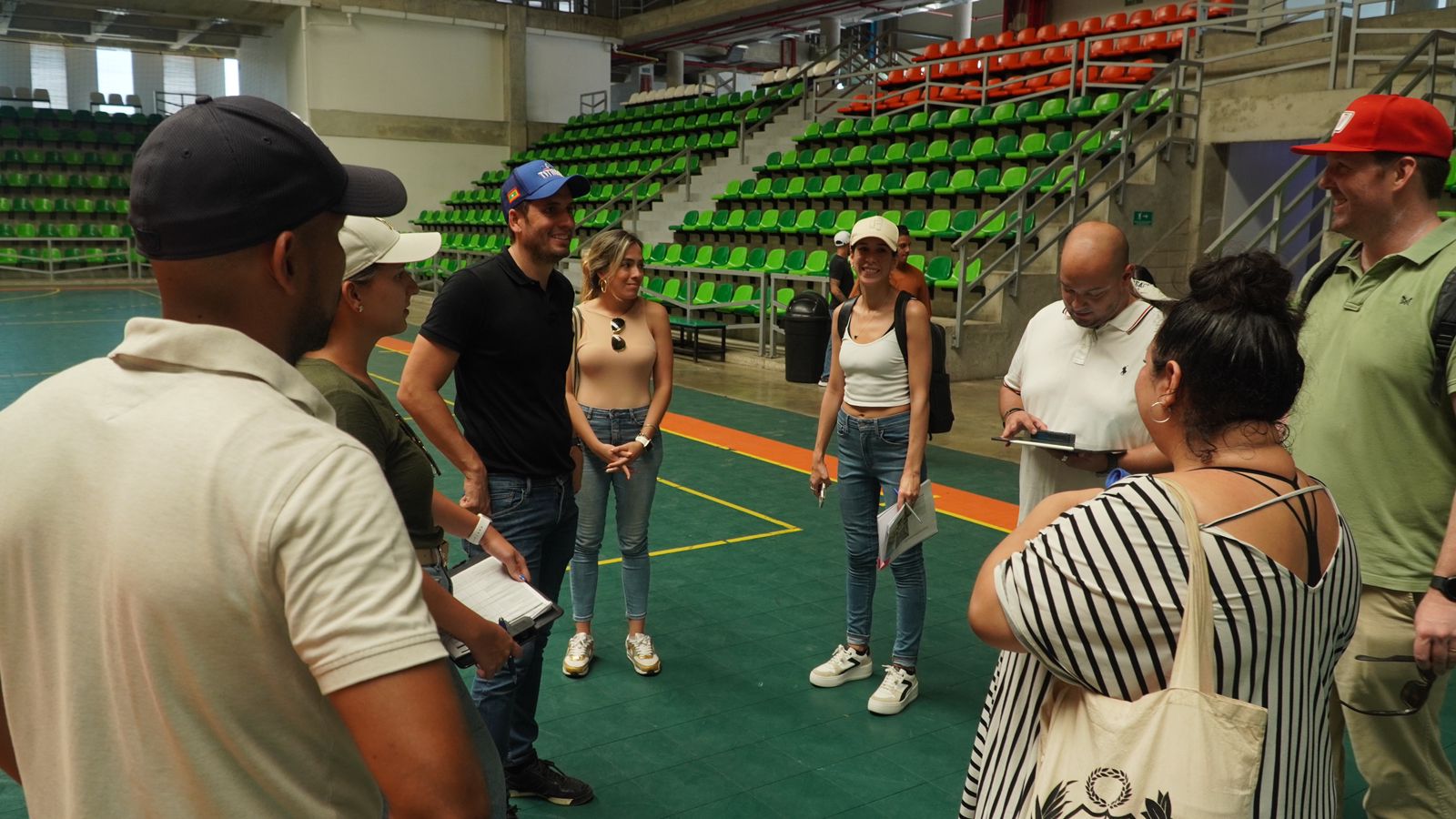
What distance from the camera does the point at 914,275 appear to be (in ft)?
22.3

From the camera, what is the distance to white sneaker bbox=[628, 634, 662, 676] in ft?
13.5

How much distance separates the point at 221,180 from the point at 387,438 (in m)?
1.16

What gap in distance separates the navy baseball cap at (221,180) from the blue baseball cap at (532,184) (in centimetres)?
203

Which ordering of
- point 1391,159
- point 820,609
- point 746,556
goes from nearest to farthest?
point 1391,159, point 820,609, point 746,556

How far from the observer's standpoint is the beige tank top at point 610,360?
407 cm

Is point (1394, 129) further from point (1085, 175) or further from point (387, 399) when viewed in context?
point (1085, 175)

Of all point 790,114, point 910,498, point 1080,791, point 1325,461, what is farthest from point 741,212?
point 1080,791

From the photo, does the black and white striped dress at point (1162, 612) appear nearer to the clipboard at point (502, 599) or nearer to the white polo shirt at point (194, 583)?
the white polo shirt at point (194, 583)

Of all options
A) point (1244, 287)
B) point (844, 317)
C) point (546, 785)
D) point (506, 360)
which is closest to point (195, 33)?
point (844, 317)

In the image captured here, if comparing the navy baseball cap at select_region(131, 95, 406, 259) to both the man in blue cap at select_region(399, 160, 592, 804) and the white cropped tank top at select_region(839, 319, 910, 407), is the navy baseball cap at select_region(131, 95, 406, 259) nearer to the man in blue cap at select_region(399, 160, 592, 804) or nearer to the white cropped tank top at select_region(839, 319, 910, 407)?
the man in blue cap at select_region(399, 160, 592, 804)

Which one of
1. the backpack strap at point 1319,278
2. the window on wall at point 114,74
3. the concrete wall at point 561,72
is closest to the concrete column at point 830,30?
the concrete wall at point 561,72

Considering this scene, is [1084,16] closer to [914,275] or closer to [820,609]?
[914,275]

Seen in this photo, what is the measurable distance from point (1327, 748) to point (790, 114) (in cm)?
1894

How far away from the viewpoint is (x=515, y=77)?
81.7 feet
